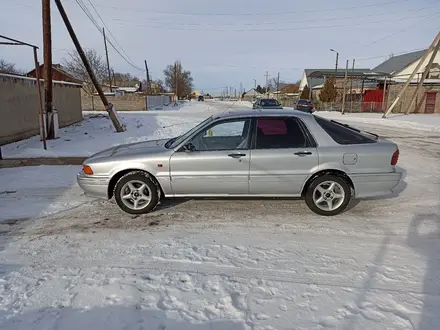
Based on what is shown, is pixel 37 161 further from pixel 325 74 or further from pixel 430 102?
pixel 430 102

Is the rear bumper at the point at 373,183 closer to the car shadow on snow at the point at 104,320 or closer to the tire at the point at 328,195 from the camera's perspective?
the tire at the point at 328,195

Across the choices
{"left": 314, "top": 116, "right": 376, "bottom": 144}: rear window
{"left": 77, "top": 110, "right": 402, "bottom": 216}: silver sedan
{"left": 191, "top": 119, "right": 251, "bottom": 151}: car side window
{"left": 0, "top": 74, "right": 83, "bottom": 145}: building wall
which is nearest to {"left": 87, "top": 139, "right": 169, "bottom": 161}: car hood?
{"left": 77, "top": 110, "right": 402, "bottom": 216}: silver sedan

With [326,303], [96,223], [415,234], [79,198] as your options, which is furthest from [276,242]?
[79,198]

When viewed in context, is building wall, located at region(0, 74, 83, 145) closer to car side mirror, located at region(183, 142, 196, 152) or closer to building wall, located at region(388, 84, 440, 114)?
car side mirror, located at region(183, 142, 196, 152)

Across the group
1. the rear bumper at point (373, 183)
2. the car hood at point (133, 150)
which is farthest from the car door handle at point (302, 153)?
the car hood at point (133, 150)

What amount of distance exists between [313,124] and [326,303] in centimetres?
265

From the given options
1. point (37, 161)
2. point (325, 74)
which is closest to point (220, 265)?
point (37, 161)

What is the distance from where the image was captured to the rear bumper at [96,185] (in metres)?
4.45

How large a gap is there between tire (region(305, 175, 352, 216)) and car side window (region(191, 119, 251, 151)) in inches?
46.0

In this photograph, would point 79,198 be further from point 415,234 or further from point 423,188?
point 423,188

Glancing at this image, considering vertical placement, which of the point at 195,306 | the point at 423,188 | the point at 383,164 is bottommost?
the point at 195,306

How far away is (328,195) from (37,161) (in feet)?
23.7

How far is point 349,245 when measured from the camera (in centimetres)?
355

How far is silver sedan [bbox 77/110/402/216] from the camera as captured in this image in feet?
14.2
